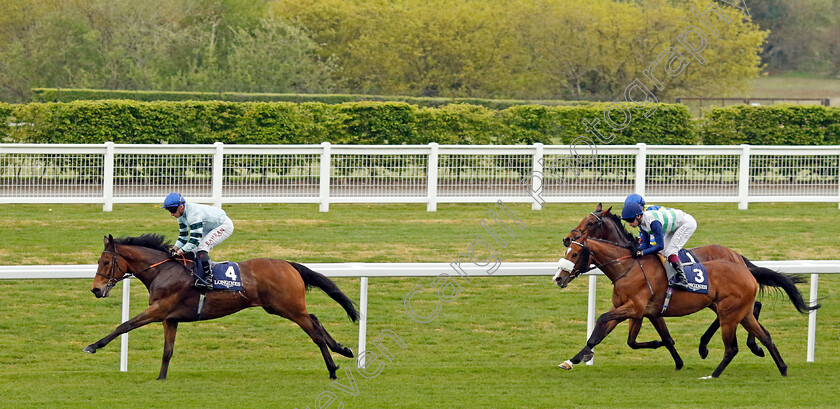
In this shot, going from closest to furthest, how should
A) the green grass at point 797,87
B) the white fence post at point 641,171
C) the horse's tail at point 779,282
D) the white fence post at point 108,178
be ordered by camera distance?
the horse's tail at point 779,282 < the white fence post at point 108,178 < the white fence post at point 641,171 < the green grass at point 797,87

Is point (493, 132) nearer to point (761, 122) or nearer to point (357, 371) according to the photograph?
point (761, 122)

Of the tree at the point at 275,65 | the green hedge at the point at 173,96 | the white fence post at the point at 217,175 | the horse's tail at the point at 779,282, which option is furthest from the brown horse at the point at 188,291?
the tree at the point at 275,65

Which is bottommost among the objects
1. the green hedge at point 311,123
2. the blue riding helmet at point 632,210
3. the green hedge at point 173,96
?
the blue riding helmet at point 632,210

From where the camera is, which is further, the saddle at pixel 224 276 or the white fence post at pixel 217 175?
the white fence post at pixel 217 175

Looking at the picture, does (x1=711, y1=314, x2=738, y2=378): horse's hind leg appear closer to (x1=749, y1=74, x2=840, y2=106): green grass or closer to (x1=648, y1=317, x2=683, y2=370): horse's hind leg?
(x1=648, y1=317, x2=683, y2=370): horse's hind leg

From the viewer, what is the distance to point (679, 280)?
698cm

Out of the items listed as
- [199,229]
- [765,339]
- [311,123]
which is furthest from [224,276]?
[311,123]

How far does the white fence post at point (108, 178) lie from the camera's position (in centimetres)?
1242

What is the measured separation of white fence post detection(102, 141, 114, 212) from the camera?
12.4m

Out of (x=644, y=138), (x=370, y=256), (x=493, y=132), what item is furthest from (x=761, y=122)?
(x=370, y=256)

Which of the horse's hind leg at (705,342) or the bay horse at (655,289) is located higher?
the bay horse at (655,289)

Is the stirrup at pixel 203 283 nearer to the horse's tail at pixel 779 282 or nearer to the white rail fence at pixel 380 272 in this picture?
the white rail fence at pixel 380 272

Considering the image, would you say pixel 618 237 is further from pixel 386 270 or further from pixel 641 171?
pixel 641 171

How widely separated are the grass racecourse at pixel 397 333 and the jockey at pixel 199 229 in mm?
669
